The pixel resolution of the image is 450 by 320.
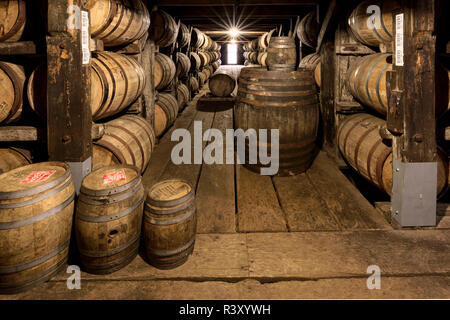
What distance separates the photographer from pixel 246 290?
1.86 meters

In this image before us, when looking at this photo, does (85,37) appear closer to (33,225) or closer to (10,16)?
(10,16)

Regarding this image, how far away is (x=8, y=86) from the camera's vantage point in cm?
263

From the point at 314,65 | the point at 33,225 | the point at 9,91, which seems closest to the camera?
the point at 33,225

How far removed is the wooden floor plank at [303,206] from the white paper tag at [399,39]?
1.24 meters

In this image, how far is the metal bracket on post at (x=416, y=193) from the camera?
2.40m

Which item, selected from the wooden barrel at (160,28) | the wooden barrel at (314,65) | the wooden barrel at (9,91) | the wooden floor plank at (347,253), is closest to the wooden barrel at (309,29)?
the wooden barrel at (314,65)

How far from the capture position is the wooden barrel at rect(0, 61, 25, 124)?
2617 mm

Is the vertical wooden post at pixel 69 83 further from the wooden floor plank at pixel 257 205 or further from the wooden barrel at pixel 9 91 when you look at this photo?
Result: the wooden floor plank at pixel 257 205

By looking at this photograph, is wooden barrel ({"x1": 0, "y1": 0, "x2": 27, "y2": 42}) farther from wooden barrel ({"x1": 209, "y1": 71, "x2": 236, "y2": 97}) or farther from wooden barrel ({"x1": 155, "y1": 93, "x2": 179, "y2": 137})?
wooden barrel ({"x1": 209, "y1": 71, "x2": 236, "y2": 97})

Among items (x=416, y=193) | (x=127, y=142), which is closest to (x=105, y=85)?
(x=127, y=142)

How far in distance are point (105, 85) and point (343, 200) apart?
2.30 meters

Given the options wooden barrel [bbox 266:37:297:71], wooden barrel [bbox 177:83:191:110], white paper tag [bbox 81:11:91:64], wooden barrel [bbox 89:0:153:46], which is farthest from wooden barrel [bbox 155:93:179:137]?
white paper tag [bbox 81:11:91:64]

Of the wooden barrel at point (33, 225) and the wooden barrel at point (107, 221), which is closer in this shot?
the wooden barrel at point (33, 225)

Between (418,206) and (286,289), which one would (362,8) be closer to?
(418,206)
